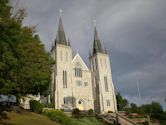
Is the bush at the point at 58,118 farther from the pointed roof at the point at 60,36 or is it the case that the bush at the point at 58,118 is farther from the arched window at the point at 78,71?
the pointed roof at the point at 60,36

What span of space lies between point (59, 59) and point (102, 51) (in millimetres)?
14680

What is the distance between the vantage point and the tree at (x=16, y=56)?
50.9 ft

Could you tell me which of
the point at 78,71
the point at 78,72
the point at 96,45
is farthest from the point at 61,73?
the point at 96,45

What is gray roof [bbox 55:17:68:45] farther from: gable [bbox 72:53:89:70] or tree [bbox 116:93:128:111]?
tree [bbox 116:93:128:111]

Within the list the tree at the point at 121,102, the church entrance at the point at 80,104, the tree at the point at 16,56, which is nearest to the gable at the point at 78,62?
the church entrance at the point at 80,104

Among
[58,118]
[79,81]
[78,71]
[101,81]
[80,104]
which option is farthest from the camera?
[101,81]

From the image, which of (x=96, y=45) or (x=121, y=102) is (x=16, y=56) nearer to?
(x=96, y=45)

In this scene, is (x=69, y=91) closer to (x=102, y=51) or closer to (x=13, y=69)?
(x=102, y=51)

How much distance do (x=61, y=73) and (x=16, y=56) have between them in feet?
114

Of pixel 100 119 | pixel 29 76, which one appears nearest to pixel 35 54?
pixel 29 76

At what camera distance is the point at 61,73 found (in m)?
53.2

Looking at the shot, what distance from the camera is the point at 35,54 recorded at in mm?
23781

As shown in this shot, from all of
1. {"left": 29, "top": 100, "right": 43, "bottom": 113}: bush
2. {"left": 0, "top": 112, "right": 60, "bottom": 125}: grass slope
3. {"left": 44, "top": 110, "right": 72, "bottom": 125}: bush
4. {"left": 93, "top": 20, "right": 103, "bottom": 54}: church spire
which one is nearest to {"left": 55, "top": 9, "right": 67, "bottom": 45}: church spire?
{"left": 93, "top": 20, "right": 103, "bottom": 54}: church spire

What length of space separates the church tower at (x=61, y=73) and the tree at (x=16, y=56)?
23907 millimetres
